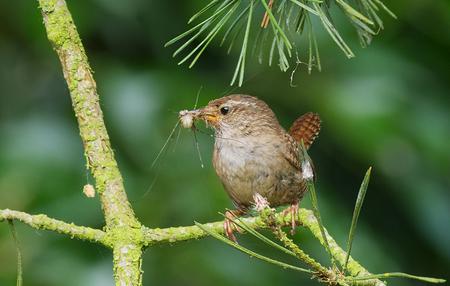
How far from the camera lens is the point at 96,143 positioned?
2.13 m

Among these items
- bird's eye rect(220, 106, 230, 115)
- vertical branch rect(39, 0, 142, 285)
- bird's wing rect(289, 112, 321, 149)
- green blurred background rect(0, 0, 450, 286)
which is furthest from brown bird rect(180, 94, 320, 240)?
vertical branch rect(39, 0, 142, 285)

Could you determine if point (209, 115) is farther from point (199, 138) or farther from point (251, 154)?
point (199, 138)

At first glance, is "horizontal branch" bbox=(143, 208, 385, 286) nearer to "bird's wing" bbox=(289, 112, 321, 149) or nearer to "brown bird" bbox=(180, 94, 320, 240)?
"brown bird" bbox=(180, 94, 320, 240)

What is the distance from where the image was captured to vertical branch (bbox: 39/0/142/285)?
2.03m

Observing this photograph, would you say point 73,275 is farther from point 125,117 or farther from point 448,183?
point 448,183

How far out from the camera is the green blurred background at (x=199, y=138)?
12.0 feet

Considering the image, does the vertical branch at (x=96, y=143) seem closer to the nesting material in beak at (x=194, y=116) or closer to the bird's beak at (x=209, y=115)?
the nesting material in beak at (x=194, y=116)

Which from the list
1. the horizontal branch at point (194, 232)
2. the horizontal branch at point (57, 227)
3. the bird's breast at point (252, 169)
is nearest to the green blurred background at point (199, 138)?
the bird's breast at point (252, 169)

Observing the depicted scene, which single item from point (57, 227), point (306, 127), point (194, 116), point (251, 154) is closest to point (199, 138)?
point (306, 127)

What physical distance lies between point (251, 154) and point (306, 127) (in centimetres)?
51

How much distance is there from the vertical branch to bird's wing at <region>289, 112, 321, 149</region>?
1.44 metres

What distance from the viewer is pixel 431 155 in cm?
390

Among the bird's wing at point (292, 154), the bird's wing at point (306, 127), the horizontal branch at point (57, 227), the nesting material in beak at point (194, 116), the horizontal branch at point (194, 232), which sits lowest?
the horizontal branch at point (194, 232)

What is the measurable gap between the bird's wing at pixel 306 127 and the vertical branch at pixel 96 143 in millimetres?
1439
